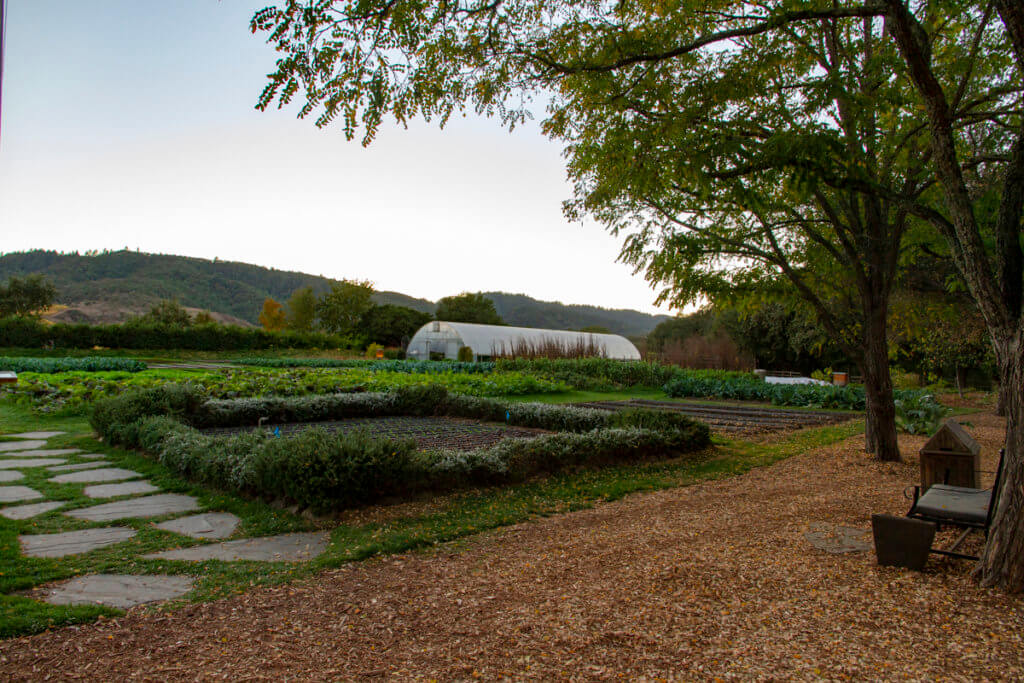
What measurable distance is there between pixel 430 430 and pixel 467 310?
150 feet

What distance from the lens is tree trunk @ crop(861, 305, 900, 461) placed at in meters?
7.32

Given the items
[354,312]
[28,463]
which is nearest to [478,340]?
[354,312]

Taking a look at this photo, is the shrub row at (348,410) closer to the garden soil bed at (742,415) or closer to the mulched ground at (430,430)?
the mulched ground at (430,430)

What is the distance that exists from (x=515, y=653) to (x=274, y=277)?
8023cm

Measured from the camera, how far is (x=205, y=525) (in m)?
4.58

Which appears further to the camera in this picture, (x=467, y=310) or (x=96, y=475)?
(x=467, y=310)

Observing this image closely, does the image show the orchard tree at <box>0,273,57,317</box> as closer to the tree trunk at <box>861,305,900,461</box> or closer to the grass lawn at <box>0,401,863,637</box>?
the grass lawn at <box>0,401,863,637</box>

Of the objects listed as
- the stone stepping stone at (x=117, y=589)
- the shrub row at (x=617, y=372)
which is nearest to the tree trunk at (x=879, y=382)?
the stone stepping stone at (x=117, y=589)

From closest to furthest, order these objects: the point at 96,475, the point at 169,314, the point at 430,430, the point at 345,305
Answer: the point at 96,475 < the point at 430,430 < the point at 169,314 < the point at 345,305

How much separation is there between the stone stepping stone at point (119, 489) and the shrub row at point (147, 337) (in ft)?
87.8

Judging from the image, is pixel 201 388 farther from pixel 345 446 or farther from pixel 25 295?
pixel 25 295

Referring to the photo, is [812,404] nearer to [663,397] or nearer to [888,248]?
[663,397]

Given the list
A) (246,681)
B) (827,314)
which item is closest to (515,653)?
(246,681)

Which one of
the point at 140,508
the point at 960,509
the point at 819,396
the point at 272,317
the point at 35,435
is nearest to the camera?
the point at 960,509
